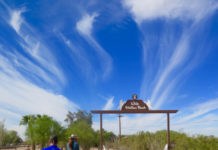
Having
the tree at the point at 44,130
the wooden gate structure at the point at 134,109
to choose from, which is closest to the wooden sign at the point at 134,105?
the wooden gate structure at the point at 134,109

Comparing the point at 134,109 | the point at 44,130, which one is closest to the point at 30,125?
the point at 44,130

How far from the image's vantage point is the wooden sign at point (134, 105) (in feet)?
50.9

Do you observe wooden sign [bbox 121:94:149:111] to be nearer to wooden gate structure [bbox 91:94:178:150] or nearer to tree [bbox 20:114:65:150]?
wooden gate structure [bbox 91:94:178:150]

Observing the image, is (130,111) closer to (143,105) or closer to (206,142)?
(143,105)

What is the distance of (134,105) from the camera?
1559 centimetres

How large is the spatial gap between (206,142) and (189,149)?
1578mm

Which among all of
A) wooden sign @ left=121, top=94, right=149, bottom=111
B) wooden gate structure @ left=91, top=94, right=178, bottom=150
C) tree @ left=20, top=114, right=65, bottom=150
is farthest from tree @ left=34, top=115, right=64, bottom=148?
wooden sign @ left=121, top=94, right=149, bottom=111

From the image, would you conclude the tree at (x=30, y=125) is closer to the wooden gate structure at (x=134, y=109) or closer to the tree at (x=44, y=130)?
the tree at (x=44, y=130)

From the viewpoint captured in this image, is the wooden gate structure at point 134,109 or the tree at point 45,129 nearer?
the wooden gate structure at point 134,109

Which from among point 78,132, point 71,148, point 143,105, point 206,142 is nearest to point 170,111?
point 143,105

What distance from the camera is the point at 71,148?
764 centimetres

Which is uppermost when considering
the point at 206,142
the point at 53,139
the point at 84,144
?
the point at 53,139

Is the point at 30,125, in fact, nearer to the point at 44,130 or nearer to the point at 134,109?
the point at 44,130

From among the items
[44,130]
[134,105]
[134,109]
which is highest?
[134,105]
